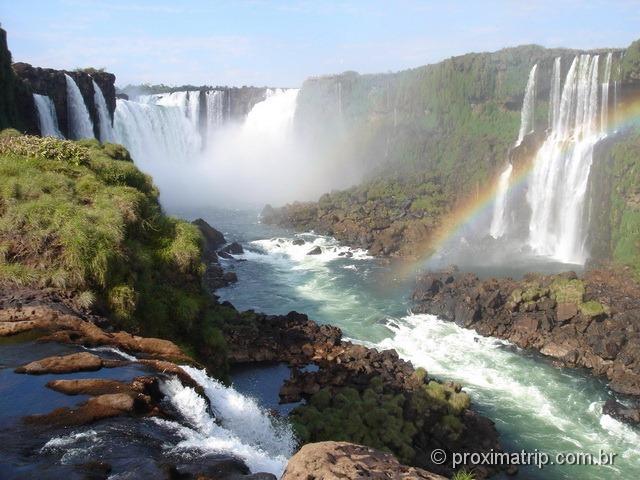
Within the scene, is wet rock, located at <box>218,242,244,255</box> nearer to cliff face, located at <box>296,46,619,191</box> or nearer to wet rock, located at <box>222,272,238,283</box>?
wet rock, located at <box>222,272,238,283</box>

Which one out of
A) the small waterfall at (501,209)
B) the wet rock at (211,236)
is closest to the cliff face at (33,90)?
the wet rock at (211,236)

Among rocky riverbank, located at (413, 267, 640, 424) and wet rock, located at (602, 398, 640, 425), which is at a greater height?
rocky riverbank, located at (413, 267, 640, 424)

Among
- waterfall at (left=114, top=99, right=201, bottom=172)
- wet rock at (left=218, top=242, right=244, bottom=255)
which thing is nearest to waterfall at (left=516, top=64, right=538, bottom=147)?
wet rock at (left=218, top=242, right=244, bottom=255)

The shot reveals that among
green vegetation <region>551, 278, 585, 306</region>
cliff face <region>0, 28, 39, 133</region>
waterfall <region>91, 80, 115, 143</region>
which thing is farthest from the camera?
A: waterfall <region>91, 80, 115, 143</region>

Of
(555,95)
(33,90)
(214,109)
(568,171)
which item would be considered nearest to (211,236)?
(33,90)

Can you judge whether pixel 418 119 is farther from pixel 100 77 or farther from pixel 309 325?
pixel 309 325

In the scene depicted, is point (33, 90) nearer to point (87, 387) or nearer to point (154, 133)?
point (154, 133)

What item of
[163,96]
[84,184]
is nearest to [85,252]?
[84,184]
